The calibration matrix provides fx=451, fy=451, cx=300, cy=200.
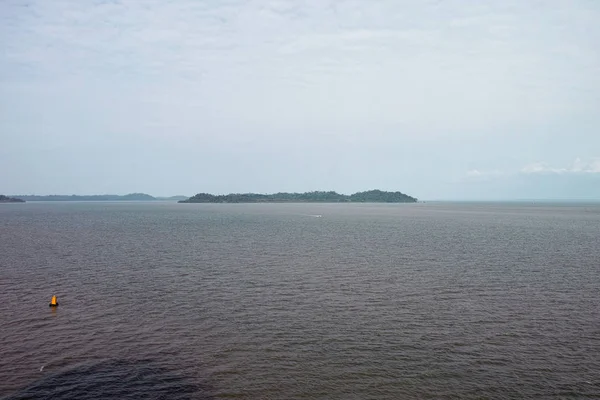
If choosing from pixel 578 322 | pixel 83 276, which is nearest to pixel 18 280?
pixel 83 276

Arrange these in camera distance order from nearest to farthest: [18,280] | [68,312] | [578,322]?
1. [578,322]
2. [68,312]
3. [18,280]

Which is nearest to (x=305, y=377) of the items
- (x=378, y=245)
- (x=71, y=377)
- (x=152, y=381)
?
(x=152, y=381)

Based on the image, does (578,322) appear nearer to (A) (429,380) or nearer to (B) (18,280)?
(A) (429,380)

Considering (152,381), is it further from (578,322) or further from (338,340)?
(578,322)

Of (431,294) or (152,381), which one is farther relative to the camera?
(431,294)

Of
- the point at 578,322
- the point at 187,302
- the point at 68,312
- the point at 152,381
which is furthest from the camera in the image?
the point at 187,302

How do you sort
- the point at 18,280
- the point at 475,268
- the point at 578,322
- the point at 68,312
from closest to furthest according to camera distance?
the point at 578,322 → the point at 68,312 → the point at 18,280 → the point at 475,268

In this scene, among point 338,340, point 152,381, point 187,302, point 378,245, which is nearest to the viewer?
point 152,381

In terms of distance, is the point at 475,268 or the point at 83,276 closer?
the point at 83,276
